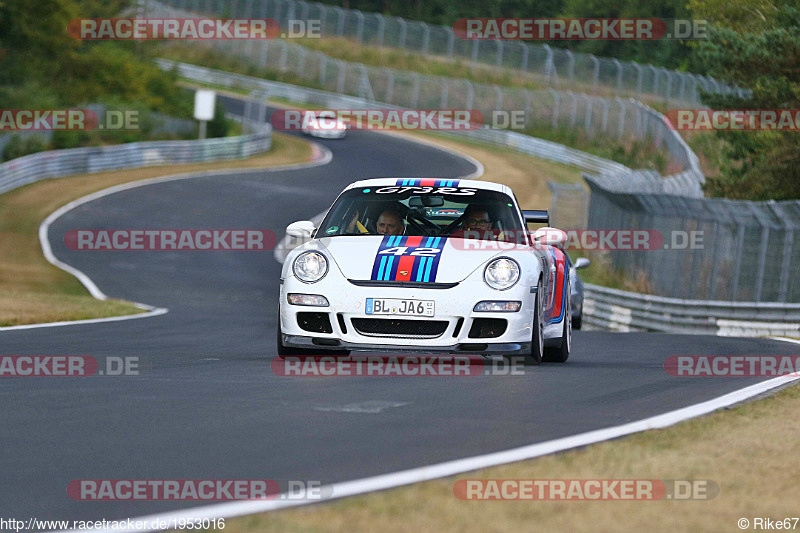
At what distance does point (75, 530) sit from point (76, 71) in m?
45.7

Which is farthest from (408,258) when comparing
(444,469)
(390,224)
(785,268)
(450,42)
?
(450,42)

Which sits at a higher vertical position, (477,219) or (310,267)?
(477,219)

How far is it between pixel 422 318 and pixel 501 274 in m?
0.64

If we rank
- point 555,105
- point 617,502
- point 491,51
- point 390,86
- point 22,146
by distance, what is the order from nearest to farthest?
point 617,502 < point 22,146 < point 555,105 < point 390,86 < point 491,51

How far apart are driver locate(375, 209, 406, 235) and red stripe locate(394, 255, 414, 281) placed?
37.0 inches

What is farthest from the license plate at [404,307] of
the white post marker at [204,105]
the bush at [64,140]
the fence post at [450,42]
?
the fence post at [450,42]

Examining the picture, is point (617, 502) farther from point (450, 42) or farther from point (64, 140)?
point (450, 42)

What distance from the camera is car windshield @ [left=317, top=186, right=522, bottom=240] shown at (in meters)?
9.59

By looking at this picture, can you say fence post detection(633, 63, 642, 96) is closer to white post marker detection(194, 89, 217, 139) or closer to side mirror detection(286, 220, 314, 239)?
white post marker detection(194, 89, 217, 139)

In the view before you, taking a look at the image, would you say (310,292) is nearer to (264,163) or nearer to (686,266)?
(686,266)

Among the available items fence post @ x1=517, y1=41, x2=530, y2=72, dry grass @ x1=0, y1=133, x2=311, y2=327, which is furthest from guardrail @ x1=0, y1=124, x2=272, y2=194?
fence post @ x1=517, y1=41, x2=530, y2=72

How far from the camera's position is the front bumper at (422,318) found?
849cm

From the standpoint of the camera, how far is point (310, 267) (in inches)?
344

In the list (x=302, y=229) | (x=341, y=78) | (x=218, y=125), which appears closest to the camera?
(x=302, y=229)
